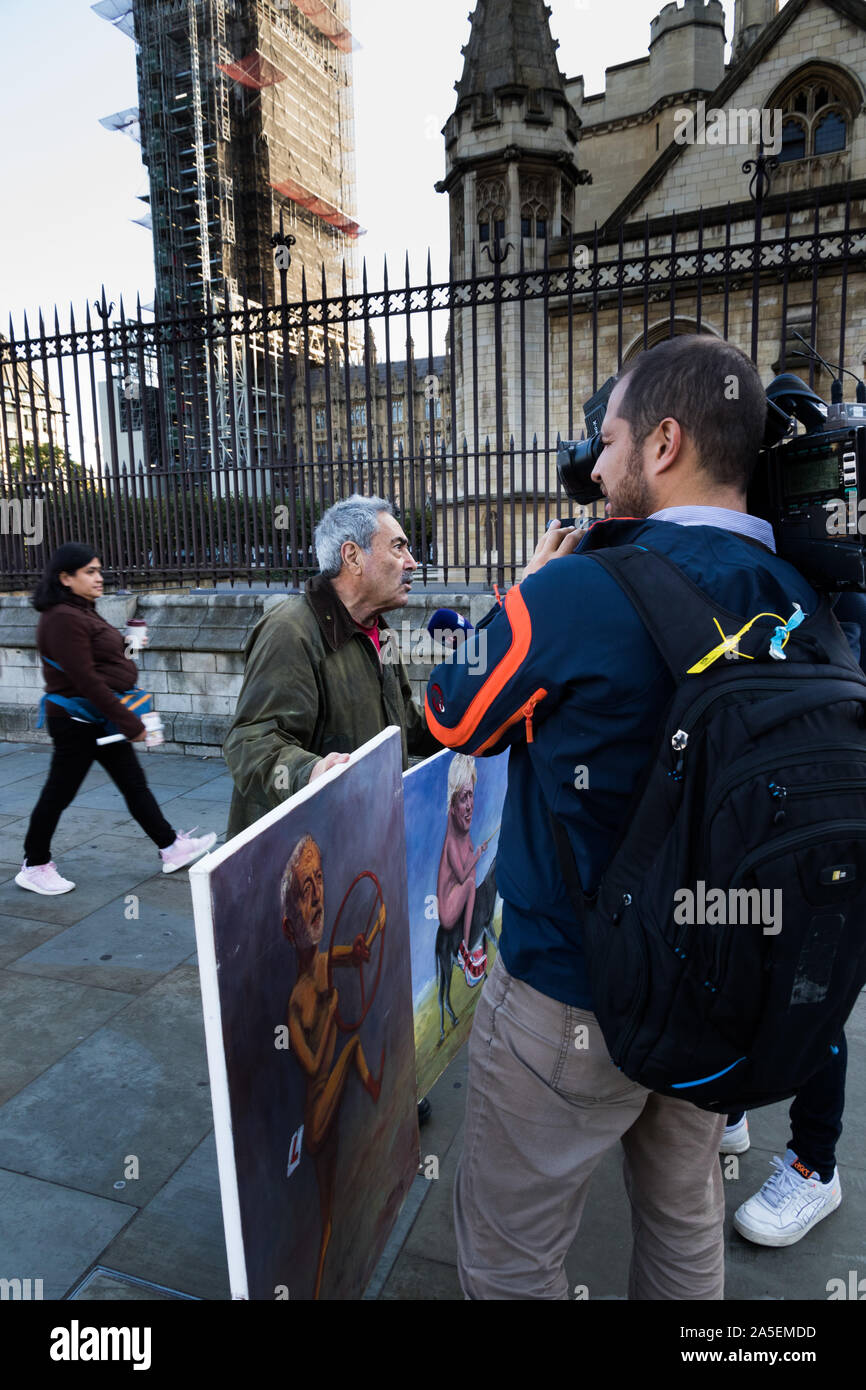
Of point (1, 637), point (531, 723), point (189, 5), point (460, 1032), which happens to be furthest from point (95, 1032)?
point (189, 5)

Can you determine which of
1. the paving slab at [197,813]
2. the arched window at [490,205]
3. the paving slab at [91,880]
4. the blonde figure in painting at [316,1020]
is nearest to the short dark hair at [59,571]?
the paving slab at [91,880]

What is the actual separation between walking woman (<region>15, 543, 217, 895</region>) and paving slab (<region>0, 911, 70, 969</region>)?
1.04 feet

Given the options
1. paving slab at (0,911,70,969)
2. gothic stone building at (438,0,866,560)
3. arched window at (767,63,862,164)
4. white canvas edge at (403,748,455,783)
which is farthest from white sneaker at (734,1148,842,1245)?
arched window at (767,63,862,164)

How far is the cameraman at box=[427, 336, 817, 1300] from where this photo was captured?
126 centimetres

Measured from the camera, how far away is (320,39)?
43969 millimetres

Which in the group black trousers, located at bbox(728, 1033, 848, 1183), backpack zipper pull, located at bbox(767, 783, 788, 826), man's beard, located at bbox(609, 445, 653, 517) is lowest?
black trousers, located at bbox(728, 1033, 848, 1183)

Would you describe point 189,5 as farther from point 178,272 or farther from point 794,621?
point 794,621

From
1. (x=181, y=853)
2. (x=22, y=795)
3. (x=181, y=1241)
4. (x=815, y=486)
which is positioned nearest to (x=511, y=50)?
(x=22, y=795)

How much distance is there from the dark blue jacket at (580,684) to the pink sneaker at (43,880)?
393cm

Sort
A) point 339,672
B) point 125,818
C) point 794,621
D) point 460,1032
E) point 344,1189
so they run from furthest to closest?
point 125,818
point 460,1032
point 339,672
point 344,1189
point 794,621

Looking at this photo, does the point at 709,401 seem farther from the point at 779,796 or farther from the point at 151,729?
the point at 151,729

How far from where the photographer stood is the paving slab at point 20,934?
396 cm

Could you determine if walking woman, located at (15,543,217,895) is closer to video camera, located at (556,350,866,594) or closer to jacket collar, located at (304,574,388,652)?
jacket collar, located at (304,574,388,652)

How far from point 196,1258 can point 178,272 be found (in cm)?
4360
